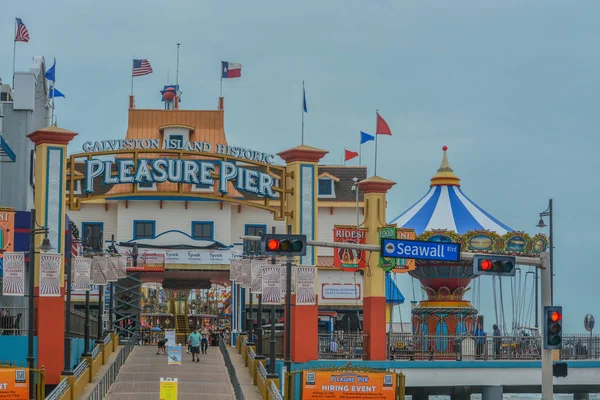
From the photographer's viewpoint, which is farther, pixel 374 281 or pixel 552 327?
pixel 374 281

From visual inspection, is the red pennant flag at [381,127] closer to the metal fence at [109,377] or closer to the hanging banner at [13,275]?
the metal fence at [109,377]

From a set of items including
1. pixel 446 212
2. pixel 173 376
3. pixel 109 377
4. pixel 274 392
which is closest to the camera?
pixel 274 392

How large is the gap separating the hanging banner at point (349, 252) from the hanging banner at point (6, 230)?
1269cm

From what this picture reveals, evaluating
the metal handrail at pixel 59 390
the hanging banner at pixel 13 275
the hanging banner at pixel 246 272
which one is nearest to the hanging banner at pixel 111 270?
the hanging banner at pixel 246 272

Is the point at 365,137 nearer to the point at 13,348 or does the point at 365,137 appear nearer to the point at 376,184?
the point at 376,184

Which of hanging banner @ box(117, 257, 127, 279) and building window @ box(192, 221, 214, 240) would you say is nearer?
hanging banner @ box(117, 257, 127, 279)

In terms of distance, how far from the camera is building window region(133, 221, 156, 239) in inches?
2655

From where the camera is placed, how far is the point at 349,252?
46219mm

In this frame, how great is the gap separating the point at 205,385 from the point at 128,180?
923 cm

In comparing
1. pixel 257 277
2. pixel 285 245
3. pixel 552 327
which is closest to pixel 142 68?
pixel 257 277

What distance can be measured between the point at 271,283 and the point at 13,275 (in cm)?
939

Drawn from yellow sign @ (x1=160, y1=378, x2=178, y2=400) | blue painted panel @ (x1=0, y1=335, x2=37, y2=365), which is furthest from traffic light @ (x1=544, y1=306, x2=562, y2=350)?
blue painted panel @ (x1=0, y1=335, x2=37, y2=365)

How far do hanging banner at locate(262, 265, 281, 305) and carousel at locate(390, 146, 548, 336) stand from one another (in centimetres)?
1028

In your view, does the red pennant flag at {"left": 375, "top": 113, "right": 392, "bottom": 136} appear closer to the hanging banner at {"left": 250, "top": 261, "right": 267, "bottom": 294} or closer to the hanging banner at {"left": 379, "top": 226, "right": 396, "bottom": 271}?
the hanging banner at {"left": 379, "top": 226, "right": 396, "bottom": 271}
